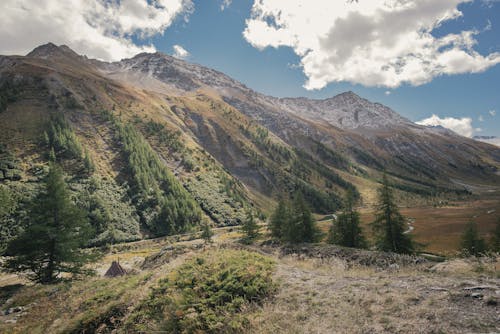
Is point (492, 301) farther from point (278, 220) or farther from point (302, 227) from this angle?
point (278, 220)

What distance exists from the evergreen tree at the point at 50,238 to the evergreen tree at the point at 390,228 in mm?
33608

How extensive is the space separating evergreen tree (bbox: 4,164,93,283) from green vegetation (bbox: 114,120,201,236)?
72.8m

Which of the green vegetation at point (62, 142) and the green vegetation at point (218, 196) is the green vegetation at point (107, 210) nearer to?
the green vegetation at point (62, 142)

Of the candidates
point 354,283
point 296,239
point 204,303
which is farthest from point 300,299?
point 296,239

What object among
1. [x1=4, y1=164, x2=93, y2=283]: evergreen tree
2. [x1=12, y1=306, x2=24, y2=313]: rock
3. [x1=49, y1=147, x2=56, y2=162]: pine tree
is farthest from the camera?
[x1=49, y1=147, x2=56, y2=162]: pine tree

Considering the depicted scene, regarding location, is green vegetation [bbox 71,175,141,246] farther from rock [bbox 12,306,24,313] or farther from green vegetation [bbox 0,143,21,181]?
rock [bbox 12,306,24,313]

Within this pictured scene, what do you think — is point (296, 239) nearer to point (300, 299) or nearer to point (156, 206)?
point (300, 299)

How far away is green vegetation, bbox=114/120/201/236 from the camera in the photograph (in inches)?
3789

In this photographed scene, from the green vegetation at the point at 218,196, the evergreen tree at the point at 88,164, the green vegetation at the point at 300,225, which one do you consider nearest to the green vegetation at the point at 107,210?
the evergreen tree at the point at 88,164

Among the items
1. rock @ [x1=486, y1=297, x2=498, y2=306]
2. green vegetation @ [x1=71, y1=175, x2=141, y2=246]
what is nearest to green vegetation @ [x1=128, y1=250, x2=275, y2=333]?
rock @ [x1=486, y1=297, x2=498, y2=306]

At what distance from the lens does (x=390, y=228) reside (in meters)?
32.6

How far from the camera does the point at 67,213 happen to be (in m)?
23.4

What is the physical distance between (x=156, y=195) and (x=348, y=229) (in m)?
83.9

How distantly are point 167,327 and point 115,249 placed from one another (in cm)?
7750
